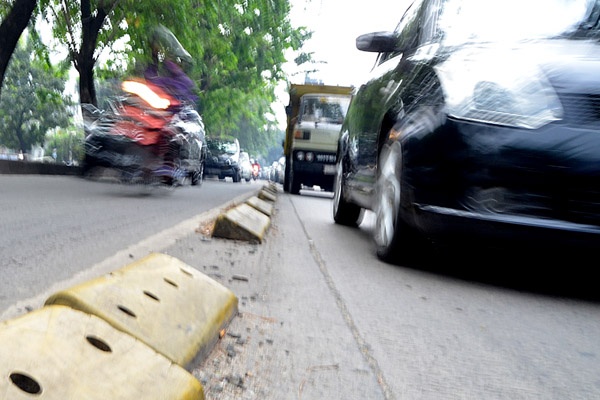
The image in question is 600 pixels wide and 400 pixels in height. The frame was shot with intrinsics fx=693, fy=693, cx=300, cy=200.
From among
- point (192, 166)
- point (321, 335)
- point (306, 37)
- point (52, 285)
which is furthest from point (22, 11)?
point (306, 37)

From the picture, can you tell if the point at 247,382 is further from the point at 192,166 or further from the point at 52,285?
the point at 192,166

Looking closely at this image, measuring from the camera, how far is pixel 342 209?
786 cm

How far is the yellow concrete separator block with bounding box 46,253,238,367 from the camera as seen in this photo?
6.70 feet

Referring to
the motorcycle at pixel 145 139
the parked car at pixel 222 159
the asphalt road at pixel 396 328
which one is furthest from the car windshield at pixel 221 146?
the asphalt road at pixel 396 328

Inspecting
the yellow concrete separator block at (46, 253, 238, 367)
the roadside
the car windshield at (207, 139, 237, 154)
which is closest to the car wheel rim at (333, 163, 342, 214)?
the roadside

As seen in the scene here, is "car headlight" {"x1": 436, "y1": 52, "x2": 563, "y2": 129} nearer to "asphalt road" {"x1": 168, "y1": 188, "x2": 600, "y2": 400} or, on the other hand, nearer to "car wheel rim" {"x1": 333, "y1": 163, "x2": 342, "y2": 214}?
"asphalt road" {"x1": 168, "y1": 188, "x2": 600, "y2": 400}

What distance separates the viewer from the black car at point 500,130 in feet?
12.7

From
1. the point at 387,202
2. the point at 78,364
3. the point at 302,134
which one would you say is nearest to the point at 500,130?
the point at 387,202

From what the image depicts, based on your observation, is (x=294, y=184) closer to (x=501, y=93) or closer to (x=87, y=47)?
(x=87, y=47)

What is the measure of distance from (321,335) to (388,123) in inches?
105

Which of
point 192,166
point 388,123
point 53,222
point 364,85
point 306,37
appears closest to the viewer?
point 388,123

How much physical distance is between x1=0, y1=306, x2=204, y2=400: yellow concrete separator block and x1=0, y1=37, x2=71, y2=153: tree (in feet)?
168

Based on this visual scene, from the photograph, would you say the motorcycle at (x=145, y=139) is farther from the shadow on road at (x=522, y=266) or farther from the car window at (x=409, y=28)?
the shadow on road at (x=522, y=266)

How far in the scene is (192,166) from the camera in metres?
11.2
